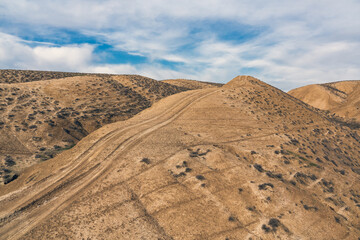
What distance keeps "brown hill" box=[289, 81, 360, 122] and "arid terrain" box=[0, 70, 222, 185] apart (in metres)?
64.0

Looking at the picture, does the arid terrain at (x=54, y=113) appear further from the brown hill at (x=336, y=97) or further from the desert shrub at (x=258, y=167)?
the brown hill at (x=336, y=97)

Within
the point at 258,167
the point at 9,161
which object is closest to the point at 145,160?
the point at 258,167

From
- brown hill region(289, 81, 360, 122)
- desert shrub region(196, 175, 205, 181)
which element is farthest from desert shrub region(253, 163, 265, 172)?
brown hill region(289, 81, 360, 122)

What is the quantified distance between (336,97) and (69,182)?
3991 inches

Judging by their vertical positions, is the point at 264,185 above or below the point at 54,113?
below

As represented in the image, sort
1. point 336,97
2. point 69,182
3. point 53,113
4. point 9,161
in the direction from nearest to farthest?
point 69,182 < point 9,161 < point 53,113 < point 336,97

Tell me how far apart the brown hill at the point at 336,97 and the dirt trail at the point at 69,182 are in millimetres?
72522

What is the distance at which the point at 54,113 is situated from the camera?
3253cm

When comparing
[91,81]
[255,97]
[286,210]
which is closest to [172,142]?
[286,210]

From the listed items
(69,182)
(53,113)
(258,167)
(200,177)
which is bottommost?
(69,182)

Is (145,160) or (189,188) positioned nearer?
(189,188)

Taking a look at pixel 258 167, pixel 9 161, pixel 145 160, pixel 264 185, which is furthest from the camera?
pixel 9 161

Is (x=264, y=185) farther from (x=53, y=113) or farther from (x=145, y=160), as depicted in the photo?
(x=53, y=113)

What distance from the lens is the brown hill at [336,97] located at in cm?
6731
